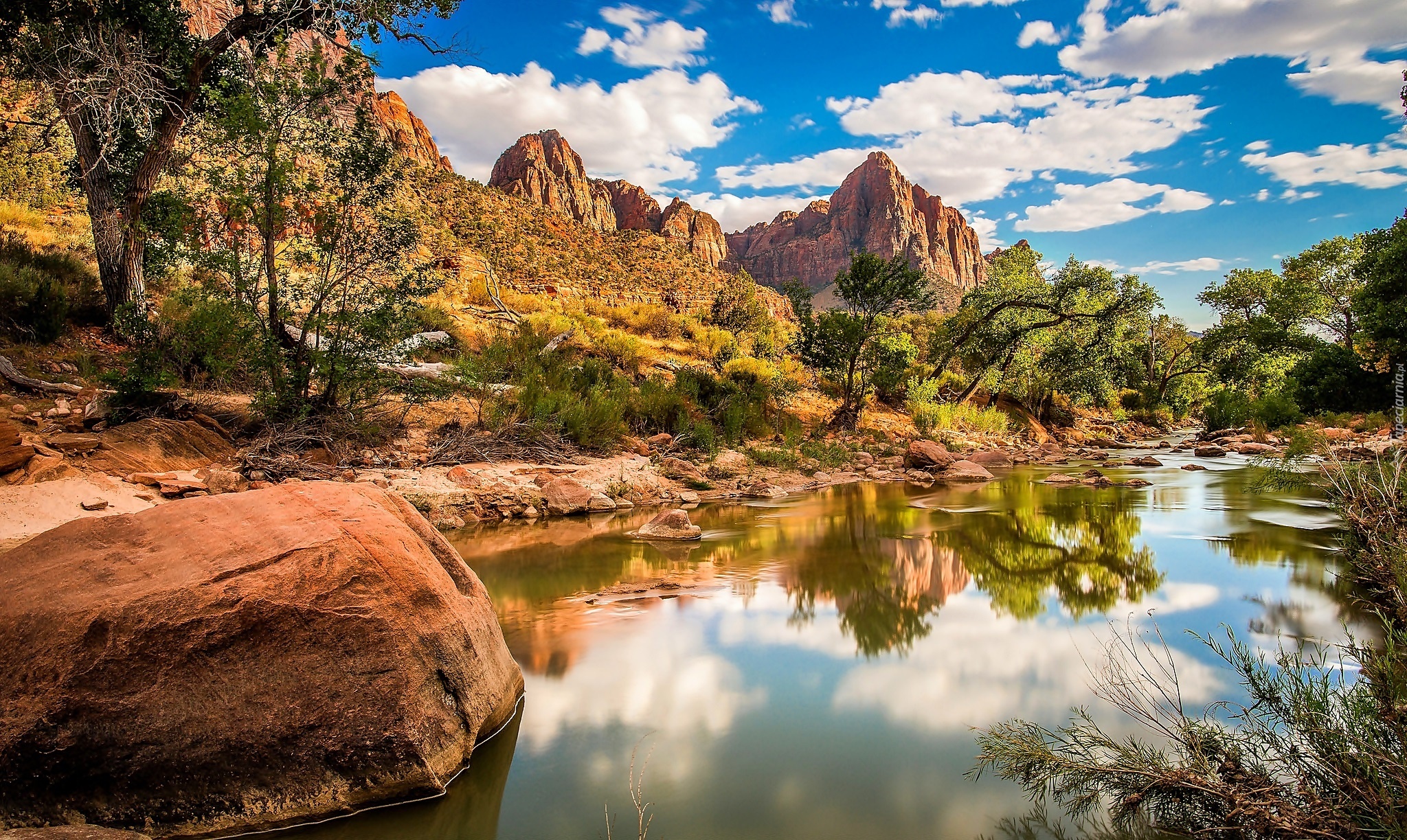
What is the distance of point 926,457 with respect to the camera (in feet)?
54.6

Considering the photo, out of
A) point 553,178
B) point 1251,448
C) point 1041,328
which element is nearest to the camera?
point 1251,448

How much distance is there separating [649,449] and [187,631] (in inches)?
439

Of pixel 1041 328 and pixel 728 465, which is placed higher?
pixel 1041 328

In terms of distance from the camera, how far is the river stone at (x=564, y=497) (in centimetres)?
1050

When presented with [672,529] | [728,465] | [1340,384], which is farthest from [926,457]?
[672,529]

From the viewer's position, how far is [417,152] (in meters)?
54.3

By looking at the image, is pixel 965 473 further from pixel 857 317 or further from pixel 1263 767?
pixel 1263 767

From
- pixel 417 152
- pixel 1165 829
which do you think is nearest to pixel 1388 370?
pixel 1165 829

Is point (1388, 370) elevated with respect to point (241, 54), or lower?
lower

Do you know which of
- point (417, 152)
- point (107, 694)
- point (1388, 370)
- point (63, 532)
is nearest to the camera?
point (107, 694)

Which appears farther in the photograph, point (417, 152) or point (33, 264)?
point (417, 152)

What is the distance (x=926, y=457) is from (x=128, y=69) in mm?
16933

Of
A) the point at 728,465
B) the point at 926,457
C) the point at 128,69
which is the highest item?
the point at 128,69

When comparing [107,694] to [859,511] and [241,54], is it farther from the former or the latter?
[241,54]
